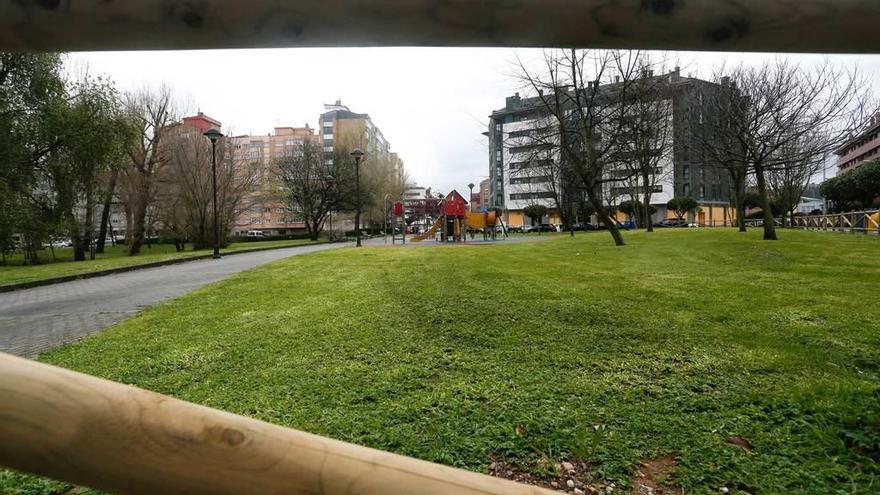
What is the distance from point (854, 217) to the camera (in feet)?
70.1

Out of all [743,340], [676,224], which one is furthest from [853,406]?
[676,224]

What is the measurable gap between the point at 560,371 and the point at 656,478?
1312mm

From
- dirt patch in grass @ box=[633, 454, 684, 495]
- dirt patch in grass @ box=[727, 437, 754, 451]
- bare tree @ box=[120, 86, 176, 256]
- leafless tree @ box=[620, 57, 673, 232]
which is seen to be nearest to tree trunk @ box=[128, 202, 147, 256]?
bare tree @ box=[120, 86, 176, 256]

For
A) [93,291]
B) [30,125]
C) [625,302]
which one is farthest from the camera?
[30,125]

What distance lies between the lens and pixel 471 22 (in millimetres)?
1505

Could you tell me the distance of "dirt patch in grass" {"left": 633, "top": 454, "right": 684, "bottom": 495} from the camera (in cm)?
201

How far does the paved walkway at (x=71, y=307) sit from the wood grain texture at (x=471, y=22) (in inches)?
174

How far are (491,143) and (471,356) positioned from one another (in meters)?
89.1

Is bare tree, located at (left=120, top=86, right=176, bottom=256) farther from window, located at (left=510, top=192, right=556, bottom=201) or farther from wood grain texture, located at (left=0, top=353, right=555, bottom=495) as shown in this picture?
window, located at (left=510, top=192, right=556, bottom=201)

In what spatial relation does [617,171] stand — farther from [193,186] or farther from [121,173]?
[121,173]

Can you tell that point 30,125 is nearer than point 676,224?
Yes

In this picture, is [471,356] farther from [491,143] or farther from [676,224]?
[491,143]

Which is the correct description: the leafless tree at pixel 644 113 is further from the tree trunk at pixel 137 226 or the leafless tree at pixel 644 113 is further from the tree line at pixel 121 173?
the tree trunk at pixel 137 226

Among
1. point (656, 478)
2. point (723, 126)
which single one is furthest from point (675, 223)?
point (656, 478)
